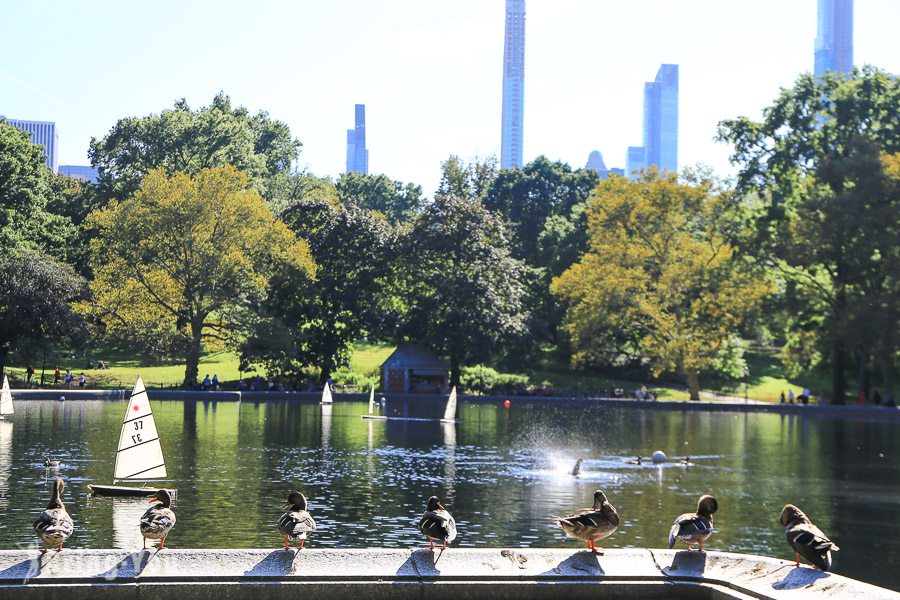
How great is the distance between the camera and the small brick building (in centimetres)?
8700

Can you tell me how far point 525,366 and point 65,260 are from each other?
49166 mm

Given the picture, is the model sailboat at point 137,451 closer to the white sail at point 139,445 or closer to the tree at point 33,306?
the white sail at point 139,445

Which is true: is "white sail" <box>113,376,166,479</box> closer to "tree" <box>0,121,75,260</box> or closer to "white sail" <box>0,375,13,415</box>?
"white sail" <box>0,375,13,415</box>

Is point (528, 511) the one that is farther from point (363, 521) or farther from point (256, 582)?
point (256, 582)

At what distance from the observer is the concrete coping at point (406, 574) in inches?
463

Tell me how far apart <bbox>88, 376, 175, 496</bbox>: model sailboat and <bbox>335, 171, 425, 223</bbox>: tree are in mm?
123731

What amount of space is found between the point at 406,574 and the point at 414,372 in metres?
75.5

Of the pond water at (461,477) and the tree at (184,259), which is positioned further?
the tree at (184,259)

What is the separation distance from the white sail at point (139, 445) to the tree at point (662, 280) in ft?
192

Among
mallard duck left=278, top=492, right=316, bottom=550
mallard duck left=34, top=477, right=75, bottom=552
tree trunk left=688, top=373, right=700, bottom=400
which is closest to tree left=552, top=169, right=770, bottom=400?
tree trunk left=688, top=373, right=700, bottom=400

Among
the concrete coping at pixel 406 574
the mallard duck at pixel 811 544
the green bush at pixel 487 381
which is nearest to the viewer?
the concrete coping at pixel 406 574

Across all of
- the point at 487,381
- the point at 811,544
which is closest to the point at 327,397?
the point at 487,381

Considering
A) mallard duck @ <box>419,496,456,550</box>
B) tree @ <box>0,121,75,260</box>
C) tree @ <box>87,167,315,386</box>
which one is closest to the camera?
mallard duck @ <box>419,496,456,550</box>

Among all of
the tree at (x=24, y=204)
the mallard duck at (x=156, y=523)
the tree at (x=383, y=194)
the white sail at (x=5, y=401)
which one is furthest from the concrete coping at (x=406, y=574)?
the tree at (x=383, y=194)
